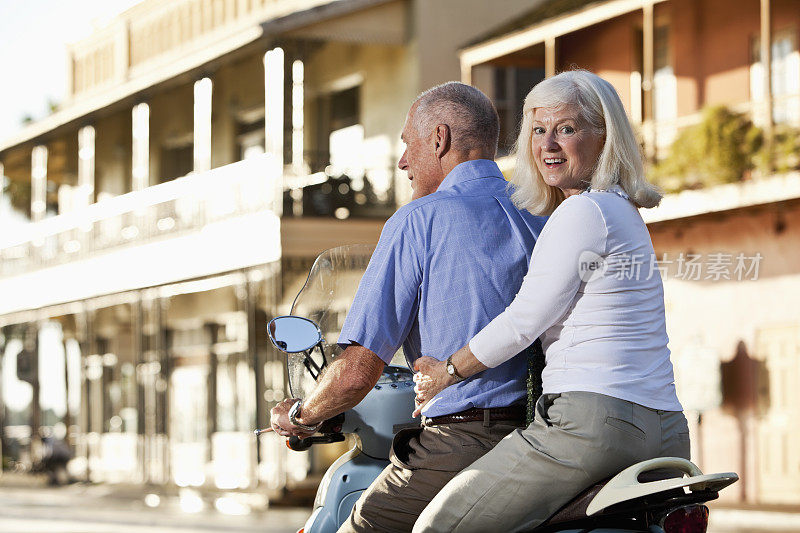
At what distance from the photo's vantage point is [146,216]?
24.5 metres

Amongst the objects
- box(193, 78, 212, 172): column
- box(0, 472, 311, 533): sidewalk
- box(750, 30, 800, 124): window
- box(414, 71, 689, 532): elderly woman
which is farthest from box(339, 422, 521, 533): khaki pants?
box(193, 78, 212, 172): column

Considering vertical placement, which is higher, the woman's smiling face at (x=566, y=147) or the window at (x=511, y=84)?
the window at (x=511, y=84)

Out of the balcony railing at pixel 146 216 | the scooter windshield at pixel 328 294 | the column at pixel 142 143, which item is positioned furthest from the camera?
the column at pixel 142 143

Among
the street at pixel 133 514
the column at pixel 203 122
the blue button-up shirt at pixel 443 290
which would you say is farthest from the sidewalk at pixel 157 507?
the blue button-up shirt at pixel 443 290

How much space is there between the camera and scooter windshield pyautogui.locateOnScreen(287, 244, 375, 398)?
12.7ft

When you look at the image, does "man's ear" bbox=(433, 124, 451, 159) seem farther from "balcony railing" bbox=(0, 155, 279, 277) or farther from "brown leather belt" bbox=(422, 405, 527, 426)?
"balcony railing" bbox=(0, 155, 279, 277)

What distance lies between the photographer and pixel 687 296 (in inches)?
725

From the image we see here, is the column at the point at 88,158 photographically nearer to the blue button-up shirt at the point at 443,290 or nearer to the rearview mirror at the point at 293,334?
the rearview mirror at the point at 293,334

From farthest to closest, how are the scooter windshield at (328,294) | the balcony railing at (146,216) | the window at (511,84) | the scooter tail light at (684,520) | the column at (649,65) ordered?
the window at (511,84)
the balcony railing at (146,216)
the column at (649,65)
the scooter windshield at (328,294)
the scooter tail light at (684,520)

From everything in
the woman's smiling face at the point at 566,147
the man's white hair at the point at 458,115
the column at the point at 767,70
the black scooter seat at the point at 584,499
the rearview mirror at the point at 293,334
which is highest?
the column at the point at 767,70

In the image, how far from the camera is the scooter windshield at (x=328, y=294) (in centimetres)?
387

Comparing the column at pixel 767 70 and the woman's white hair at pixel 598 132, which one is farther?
the column at pixel 767 70

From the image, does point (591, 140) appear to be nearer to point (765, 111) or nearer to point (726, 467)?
point (765, 111)

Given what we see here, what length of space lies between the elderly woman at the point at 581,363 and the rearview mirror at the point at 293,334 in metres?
0.49
